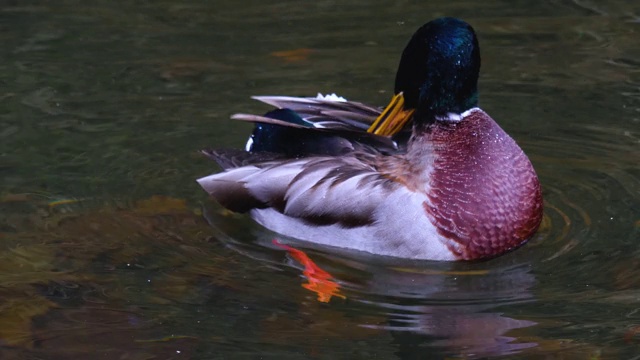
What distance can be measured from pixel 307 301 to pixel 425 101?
4.53 feet

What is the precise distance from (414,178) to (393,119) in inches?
19.1

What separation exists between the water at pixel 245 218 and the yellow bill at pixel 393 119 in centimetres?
80

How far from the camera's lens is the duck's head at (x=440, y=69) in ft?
21.6

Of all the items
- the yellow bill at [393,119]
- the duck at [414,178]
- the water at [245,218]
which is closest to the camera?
the water at [245,218]

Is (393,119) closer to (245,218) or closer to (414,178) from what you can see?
(414,178)

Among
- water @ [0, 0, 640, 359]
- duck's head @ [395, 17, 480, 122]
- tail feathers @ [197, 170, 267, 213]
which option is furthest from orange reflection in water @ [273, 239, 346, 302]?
duck's head @ [395, 17, 480, 122]

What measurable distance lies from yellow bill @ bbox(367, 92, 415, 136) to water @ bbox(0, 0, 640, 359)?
2.64 feet

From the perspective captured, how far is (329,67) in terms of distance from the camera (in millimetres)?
9188

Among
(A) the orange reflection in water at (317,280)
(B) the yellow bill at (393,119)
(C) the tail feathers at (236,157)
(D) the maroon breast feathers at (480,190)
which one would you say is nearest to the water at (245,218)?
(A) the orange reflection in water at (317,280)

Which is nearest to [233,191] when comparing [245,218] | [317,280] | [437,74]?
[245,218]

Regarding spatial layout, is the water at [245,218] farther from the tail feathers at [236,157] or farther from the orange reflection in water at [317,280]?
the tail feathers at [236,157]

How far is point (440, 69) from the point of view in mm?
6633

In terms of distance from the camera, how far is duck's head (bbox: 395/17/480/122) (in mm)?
6574

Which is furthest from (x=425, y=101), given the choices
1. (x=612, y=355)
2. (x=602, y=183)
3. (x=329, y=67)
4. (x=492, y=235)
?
(x=329, y=67)
